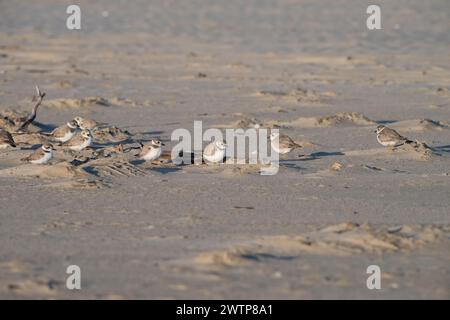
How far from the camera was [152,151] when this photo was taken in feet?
36.0

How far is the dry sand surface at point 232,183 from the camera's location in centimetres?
690

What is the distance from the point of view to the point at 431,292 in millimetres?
6512

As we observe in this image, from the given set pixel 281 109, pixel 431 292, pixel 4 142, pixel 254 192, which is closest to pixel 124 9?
pixel 281 109

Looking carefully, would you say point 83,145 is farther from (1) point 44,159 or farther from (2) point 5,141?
(1) point 44,159

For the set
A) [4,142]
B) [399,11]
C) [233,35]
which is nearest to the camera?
[4,142]

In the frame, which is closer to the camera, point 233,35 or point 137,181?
point 137,181

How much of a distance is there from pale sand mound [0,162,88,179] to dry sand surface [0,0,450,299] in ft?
0.09

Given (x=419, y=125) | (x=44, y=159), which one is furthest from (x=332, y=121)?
(x=44, y=159)

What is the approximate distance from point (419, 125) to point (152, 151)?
15.9 feet

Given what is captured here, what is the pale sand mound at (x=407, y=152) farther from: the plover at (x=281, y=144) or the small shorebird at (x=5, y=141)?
the small shorebird at (x=5, y=141)

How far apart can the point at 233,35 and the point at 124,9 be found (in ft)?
29.1

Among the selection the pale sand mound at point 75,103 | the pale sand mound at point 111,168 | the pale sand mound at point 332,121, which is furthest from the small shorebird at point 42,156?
the pale sand mound at point 75,103

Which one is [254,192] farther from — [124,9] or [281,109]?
[124,9]

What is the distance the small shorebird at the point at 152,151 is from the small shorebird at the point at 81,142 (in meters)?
0.96
